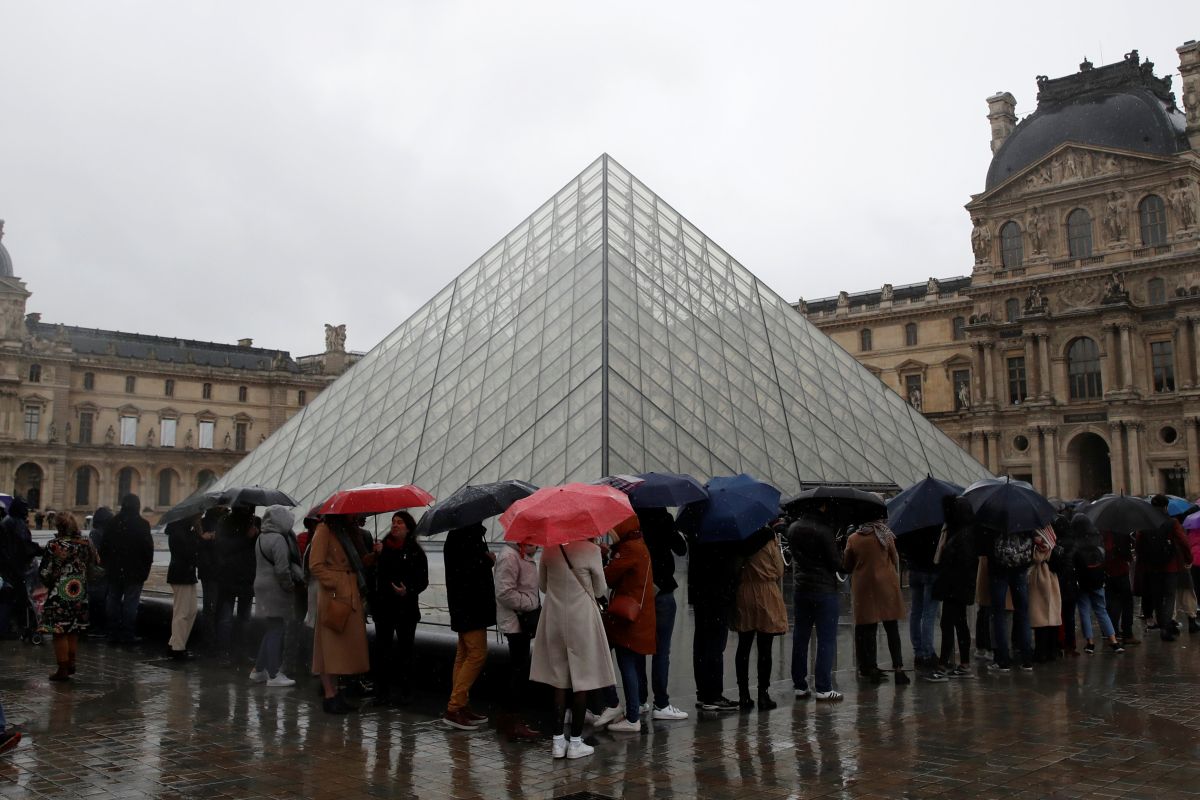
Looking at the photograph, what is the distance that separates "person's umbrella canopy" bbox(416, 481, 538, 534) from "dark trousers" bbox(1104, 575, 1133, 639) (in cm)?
607

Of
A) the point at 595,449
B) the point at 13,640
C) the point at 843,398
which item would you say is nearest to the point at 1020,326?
the point at 843,398

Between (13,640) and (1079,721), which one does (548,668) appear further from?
(13,640)

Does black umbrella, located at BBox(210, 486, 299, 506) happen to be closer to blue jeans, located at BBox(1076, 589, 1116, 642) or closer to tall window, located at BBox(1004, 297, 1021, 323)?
blue jeans, located at BBox(1076, 589, 1116, 642)

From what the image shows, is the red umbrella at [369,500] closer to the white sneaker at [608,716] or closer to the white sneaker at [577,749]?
the white sneaker at [608,716]

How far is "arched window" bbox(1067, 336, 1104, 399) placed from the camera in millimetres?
39531

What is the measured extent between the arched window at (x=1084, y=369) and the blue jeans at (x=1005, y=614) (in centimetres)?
3565

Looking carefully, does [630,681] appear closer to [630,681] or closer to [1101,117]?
[630,681]

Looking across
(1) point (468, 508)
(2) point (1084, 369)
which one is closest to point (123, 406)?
(2) point (1084, 369)

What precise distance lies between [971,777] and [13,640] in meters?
9.43

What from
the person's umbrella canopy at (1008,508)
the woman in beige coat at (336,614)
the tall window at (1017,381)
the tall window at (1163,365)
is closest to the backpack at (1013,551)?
the person's umbrella canopy at (1008,508)

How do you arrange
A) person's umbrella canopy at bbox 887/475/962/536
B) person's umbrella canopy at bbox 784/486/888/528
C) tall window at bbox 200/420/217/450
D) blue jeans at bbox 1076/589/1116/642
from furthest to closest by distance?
1. tall window at bbox 200/420/217/450
2. blue jeans at bbox 1076/589/1116/642
3. person's umbrella canopy at bbox 887/475/962/536
4. person's umbrella canopy at bbox 784/486/888/528

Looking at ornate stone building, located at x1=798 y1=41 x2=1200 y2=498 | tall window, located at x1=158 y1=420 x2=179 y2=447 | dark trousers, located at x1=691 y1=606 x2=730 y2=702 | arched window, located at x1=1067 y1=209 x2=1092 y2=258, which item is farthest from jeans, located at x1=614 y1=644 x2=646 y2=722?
tall window, located at x1=158 y1=420 x2=179 y2=447

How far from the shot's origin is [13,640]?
391 inches

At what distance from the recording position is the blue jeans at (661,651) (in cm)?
592
